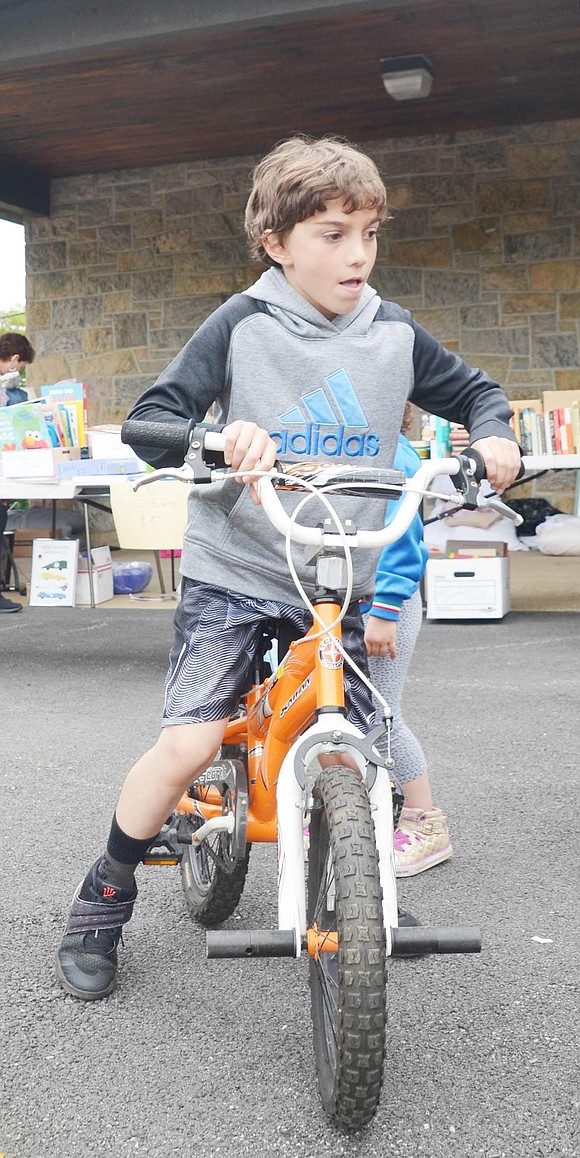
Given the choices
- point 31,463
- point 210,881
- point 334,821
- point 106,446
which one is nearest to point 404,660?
point 210,881

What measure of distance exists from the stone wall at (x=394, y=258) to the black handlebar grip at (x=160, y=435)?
8627mm

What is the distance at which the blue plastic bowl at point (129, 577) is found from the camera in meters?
7.71

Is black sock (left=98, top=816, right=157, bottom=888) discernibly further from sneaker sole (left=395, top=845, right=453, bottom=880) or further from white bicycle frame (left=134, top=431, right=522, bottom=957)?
sneaker sole (left=395, top=845, right=453, bottom=880)

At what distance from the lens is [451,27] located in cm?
752

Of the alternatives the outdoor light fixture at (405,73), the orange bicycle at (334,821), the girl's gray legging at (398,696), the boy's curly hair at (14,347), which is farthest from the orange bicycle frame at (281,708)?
the outdoor light fixture at (405,73)

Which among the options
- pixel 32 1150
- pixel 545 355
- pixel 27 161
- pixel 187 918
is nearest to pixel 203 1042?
pixel 32 1150

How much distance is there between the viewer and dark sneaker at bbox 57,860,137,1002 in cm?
190

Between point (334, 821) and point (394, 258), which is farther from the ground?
point (394, 258)

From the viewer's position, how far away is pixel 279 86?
8633mm

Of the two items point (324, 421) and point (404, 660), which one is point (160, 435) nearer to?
point (324, 421)

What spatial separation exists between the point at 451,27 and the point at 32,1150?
7646 mm

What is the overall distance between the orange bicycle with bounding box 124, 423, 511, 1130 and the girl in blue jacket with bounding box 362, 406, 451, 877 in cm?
69

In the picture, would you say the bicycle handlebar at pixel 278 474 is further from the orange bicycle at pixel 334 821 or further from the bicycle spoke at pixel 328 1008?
the bicycle spoke at pixel 328 1008

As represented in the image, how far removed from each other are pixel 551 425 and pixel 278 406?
517 cm
